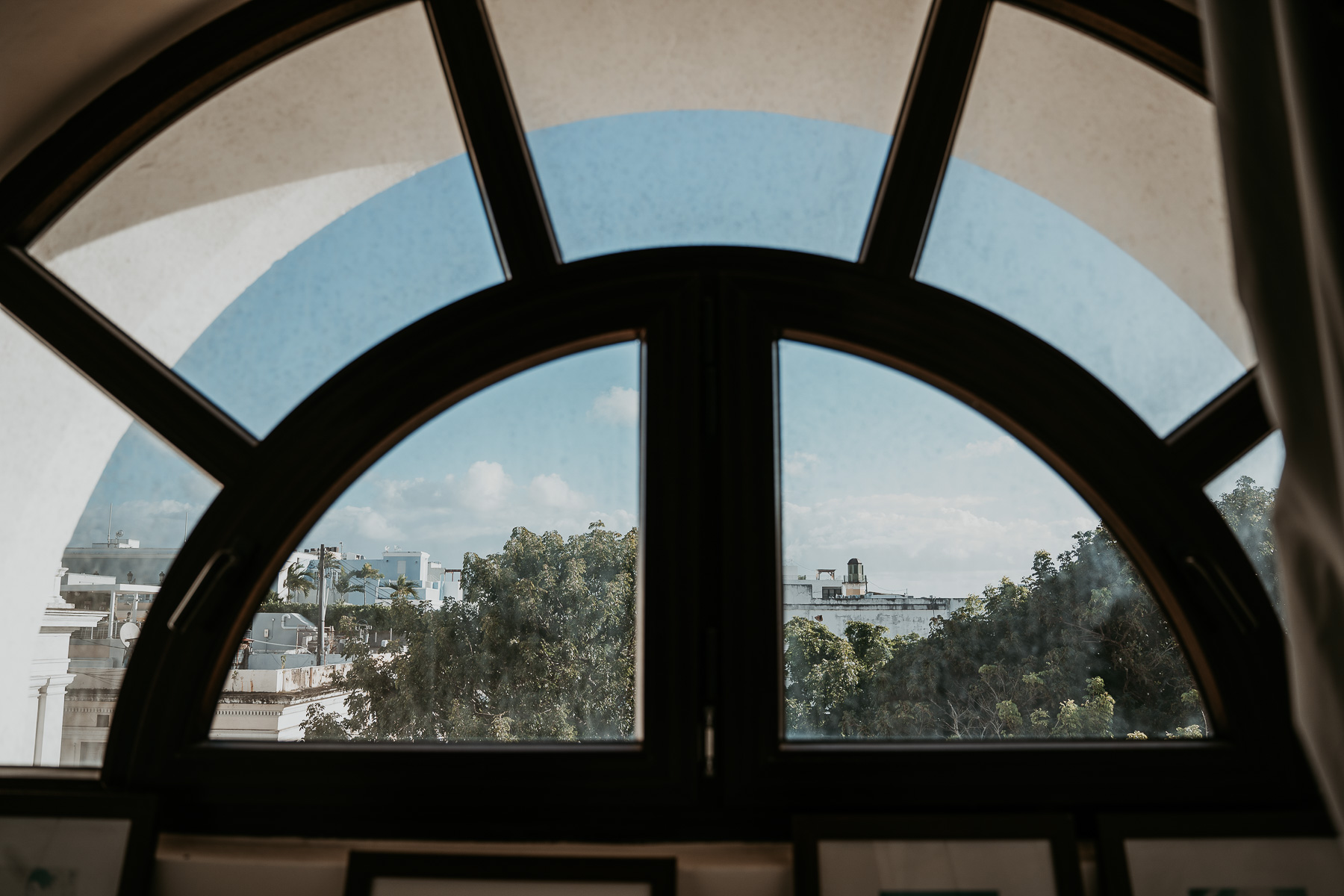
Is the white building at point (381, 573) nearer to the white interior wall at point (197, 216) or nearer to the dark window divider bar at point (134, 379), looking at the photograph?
the dark window divider bar at point (134, 379)

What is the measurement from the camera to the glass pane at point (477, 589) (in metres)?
1.53

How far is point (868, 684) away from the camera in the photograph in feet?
4.93

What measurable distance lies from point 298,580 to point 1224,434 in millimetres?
1837

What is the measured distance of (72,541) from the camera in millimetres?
1641

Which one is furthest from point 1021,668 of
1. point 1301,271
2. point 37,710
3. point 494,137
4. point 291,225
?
point 37,710

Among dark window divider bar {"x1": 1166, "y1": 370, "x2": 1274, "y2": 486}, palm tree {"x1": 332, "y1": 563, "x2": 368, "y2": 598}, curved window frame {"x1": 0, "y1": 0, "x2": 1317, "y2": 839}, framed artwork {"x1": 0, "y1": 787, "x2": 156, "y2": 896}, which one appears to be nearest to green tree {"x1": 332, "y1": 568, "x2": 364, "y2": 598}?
palm tree {"x1": 332, "y1": 563, "x2": 368, "y2": 598}

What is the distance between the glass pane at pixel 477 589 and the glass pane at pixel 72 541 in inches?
10.3

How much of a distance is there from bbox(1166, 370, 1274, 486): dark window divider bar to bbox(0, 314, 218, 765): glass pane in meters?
1.94

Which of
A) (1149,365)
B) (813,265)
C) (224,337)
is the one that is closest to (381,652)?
(224,337)

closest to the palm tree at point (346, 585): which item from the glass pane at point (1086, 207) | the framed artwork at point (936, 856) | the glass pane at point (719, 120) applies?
the glass pane at point (719, 120)

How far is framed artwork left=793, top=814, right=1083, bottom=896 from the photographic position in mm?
1272

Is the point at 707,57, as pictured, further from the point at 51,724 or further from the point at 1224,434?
the point at 51,724

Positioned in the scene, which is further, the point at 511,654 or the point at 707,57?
the point at 707,57

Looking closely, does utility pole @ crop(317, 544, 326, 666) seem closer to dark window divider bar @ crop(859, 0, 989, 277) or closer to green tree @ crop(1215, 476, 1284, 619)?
dark window divider bar @ crop(859, 0, 989, 277)
